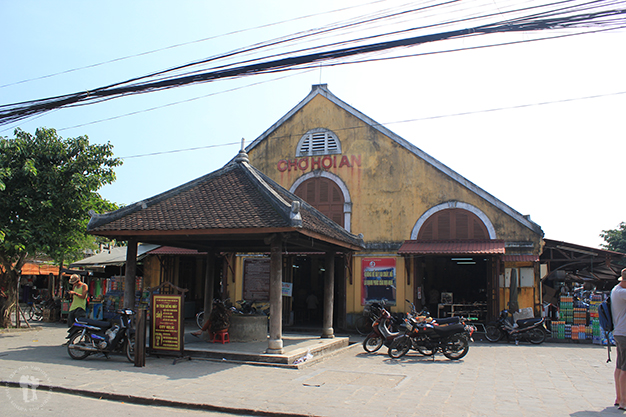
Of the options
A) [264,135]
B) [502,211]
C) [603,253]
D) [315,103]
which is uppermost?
[315,103]

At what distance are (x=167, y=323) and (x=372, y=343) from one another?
534cm

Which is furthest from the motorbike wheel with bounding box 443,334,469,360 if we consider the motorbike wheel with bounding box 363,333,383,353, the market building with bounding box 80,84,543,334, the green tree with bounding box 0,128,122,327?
the green tree with bounding box 0,128,122,327

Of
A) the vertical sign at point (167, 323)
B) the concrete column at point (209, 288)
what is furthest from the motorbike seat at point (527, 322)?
the vertical sign at point (167, 323)

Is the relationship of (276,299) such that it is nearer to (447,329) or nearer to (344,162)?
(447,329)

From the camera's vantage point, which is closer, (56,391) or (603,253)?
(56,391)

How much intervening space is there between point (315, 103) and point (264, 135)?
250cm

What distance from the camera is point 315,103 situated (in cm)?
1975

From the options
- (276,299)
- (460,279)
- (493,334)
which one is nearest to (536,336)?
(493,334)

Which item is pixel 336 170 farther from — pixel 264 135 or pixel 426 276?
pixel 426 276

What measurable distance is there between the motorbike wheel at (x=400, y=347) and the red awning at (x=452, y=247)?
520 cm

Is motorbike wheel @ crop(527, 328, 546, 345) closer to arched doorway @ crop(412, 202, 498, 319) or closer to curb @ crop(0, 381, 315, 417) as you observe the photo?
arched doorway @ crop(412, 202, 498, 319)

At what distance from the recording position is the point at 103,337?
10.1 meters

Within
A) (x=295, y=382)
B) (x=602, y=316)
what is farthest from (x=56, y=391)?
(x=602, y=316)

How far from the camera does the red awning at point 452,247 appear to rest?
1575 centimetres
